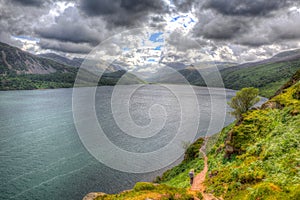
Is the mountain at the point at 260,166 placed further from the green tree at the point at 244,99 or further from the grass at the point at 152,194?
the green tree at the point at 244,99

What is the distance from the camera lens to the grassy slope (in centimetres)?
1617

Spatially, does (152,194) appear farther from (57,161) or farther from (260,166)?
(57,161)

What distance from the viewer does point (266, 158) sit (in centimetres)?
2277

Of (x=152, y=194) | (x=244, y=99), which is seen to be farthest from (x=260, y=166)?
(x=244, y=99)

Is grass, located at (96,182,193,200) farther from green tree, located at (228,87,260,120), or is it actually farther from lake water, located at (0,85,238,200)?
green tree, located at (228,87,260,120)

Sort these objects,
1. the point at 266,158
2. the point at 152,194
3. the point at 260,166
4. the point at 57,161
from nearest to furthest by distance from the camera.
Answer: the point at 152,194 < the point at 260,166 < the point at 266,158 < the point at 57,161

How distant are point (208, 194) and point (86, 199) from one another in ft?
41.6

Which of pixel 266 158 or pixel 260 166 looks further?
pixel 266 158

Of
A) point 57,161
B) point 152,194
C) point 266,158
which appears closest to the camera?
point 152,194

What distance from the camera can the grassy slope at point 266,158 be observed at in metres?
16.2

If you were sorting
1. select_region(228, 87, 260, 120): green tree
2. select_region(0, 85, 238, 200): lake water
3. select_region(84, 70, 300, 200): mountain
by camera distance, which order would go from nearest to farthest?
select_region(84, 70, 300, 200): mountain < select_region(0, 85, 238, 200): lake water < select_region(228, 87, 260, 120): green tree

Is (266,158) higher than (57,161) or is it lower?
higher

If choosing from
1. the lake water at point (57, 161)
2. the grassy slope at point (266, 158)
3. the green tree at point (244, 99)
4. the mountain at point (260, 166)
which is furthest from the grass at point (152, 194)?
the green tree at point (244, 99)

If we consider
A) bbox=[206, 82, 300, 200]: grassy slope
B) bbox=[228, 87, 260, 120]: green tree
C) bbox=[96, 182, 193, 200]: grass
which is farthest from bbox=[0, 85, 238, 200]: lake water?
bbox=[96, 182, 193, 200]: grass
